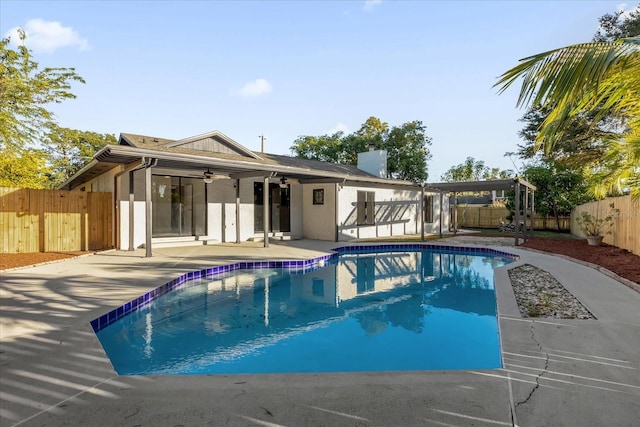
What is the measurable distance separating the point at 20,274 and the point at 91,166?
4.27 m

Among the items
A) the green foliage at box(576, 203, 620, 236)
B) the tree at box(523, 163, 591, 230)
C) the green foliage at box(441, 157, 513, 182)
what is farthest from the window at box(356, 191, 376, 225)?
the green foliage at box(441, 157, 513, 182)

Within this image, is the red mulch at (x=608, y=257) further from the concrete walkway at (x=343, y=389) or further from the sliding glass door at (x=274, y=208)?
the sliding glass door at (x=274, y=208)

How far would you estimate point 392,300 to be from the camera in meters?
6.16

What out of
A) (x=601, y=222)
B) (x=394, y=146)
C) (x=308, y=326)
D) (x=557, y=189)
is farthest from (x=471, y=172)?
(x=308, y=326)

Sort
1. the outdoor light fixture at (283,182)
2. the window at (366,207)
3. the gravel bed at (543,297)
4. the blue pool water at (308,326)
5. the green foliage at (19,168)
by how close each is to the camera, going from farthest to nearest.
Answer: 1. the window at (366,207)
2. the outdoor light fixture at (283,182)
3. the green foliage at (19,168)
4. the gravel bed at (543,297)
5. the blue pool water at (308,326)

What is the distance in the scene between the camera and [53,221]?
988 centimetres

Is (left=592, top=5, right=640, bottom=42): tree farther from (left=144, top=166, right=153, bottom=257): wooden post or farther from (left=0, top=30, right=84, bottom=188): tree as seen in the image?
(left=0, top=30, right=84, bottom=188): tree

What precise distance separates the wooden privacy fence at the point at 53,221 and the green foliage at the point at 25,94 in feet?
11.0

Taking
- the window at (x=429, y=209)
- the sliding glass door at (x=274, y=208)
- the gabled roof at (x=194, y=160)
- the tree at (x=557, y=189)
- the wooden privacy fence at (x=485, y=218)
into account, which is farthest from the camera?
the wooden privacy fence at (x=485, y=218)

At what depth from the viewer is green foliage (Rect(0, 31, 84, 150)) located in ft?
37.8

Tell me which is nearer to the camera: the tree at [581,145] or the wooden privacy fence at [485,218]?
the tree at [581,145]

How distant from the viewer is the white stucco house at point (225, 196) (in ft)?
33.1

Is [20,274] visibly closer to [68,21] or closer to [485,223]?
[68,21]

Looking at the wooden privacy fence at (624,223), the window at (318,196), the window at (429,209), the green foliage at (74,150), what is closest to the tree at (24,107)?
the window at (318,196)
